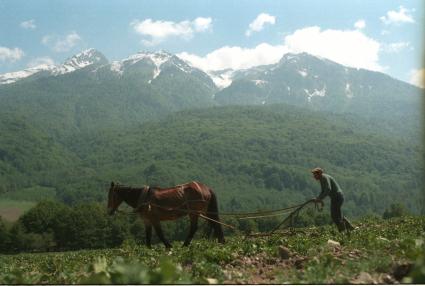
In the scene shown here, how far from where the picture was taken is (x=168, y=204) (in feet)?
52.5

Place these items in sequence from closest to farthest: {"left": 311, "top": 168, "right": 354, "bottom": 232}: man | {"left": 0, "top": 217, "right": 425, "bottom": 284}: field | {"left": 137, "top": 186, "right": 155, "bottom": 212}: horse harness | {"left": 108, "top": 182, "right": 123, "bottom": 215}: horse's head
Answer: {"left": 0, "top": 217, "right": 425, "bottom": 284}: field, {"left": 311, "top": 168, "right": 354, "bottom": 232}: man, {"left": 137, "top": 186, "right": 155, "bottom": 212}: horse harness, {"left": 108, "top": 182, "right": 123, "bottom": 215}: horse's head

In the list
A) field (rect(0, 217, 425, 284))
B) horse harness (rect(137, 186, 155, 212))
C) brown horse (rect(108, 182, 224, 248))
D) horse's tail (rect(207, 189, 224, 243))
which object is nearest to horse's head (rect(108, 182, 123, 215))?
brown horse (rect(108, 182, 224, 248))

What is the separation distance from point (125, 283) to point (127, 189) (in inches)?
414

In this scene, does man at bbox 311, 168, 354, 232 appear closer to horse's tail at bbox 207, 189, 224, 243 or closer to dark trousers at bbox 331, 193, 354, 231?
dark trousers at bbox 331, 193, 354, 231

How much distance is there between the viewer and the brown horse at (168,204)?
15977 millimetres

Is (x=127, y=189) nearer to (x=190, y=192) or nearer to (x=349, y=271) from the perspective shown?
(x=190, y=192)

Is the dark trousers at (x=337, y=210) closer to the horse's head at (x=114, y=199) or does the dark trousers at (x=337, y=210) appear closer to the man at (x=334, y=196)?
the man at (x=334, y=196)

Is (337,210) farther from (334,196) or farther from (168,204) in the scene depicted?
(168,204)

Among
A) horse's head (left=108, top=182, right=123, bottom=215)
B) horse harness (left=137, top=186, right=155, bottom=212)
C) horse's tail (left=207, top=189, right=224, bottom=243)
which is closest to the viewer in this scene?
horse harness (left=137, top=186, right=155, bottom=212)

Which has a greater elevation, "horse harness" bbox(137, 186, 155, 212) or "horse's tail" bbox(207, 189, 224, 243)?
"horse harness" bbox(137, 186, 155, 212)

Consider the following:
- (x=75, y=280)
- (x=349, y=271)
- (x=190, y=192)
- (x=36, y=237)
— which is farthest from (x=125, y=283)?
(x=36, y=237)

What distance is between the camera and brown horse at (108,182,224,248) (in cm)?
1598

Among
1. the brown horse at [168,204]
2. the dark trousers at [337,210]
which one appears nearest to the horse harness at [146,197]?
the brown horse at [168,204]

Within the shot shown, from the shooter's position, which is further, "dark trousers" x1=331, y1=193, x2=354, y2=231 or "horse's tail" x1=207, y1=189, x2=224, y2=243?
"horse's tail" x1=207, y1=189, x2=224, y2=243
